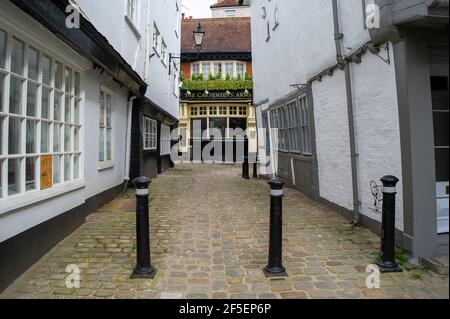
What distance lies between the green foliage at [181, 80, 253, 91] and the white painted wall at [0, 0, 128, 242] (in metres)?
14.2

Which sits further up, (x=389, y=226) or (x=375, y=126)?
(x=375, y=126)

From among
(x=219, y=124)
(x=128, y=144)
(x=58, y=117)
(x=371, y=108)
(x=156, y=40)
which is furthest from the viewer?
(x=219, y=124)

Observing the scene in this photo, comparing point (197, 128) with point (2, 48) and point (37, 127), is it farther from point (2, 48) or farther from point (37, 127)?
point (2, 48)

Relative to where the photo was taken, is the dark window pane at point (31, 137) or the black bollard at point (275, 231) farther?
the dark window pane at point (31, 137)

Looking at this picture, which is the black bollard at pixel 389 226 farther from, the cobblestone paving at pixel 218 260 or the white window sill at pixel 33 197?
the white window sill at pixel 33 197

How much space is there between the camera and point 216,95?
22797mm

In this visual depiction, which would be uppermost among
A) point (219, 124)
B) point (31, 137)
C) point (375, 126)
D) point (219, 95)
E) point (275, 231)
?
point (219, 95)

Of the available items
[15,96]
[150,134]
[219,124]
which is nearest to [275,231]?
[15,96]

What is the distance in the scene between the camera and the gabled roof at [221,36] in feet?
81.7

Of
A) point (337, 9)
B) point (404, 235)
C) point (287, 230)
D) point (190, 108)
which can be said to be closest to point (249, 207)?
point (287, 230)

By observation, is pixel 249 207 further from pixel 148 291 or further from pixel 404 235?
A: pixel 148 291

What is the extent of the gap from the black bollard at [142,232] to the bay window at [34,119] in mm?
1323

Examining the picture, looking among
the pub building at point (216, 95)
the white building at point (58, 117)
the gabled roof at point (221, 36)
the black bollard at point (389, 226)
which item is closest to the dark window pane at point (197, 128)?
the pub building at point (216, 95)

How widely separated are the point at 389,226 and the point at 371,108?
2082mm
